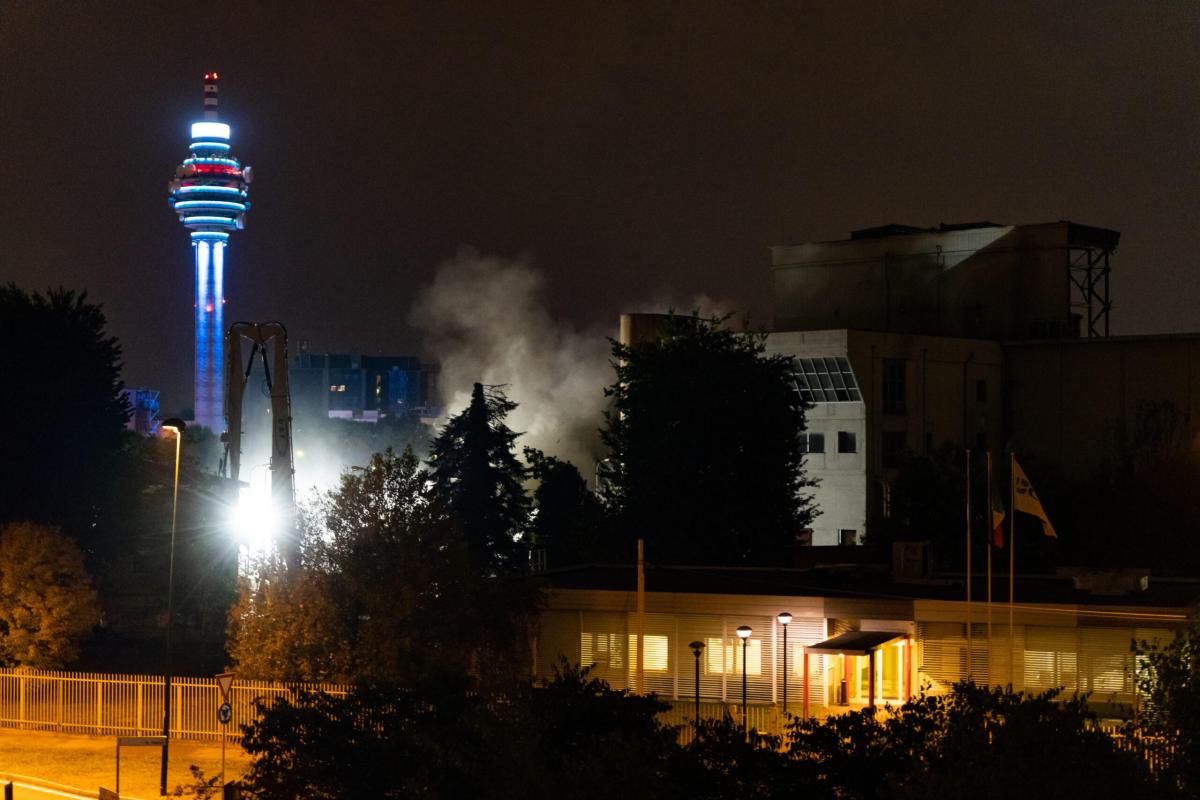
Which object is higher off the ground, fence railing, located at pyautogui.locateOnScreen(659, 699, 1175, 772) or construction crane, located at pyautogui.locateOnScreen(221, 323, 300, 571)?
construction crane, located at pyautogui.locateOnScreen(221, 323, 300, 571)

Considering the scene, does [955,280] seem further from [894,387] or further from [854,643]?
[854,643]

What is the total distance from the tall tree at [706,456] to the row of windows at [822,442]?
18.9 meters

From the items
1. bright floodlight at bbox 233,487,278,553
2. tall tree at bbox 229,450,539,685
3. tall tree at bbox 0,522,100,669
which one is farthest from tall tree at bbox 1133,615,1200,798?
tall tree at bbox 0,522,100,669

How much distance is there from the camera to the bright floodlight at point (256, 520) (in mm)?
44219

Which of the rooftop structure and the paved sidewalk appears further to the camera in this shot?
the rooftop structure

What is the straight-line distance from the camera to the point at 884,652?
43.5 meters

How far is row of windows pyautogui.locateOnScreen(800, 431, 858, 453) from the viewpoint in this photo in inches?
3661

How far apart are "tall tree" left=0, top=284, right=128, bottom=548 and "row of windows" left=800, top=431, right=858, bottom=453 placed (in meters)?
38.5

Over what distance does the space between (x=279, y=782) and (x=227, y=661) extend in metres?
37.9

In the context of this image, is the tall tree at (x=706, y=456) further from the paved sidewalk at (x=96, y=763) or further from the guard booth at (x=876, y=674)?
Result: the paved sidewalk at (x=96, y=763)

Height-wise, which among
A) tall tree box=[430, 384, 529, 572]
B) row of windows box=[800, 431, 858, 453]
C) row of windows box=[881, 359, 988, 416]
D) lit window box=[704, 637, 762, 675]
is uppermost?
row of windows box=[881, 359, 988, 416]

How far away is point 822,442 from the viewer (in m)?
93.9

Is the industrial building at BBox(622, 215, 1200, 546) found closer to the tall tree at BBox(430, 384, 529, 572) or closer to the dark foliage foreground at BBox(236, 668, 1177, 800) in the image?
the tall tree at BBox(430, 384, 529, 572)

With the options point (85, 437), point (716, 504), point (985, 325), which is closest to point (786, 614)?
point (716, 504)
